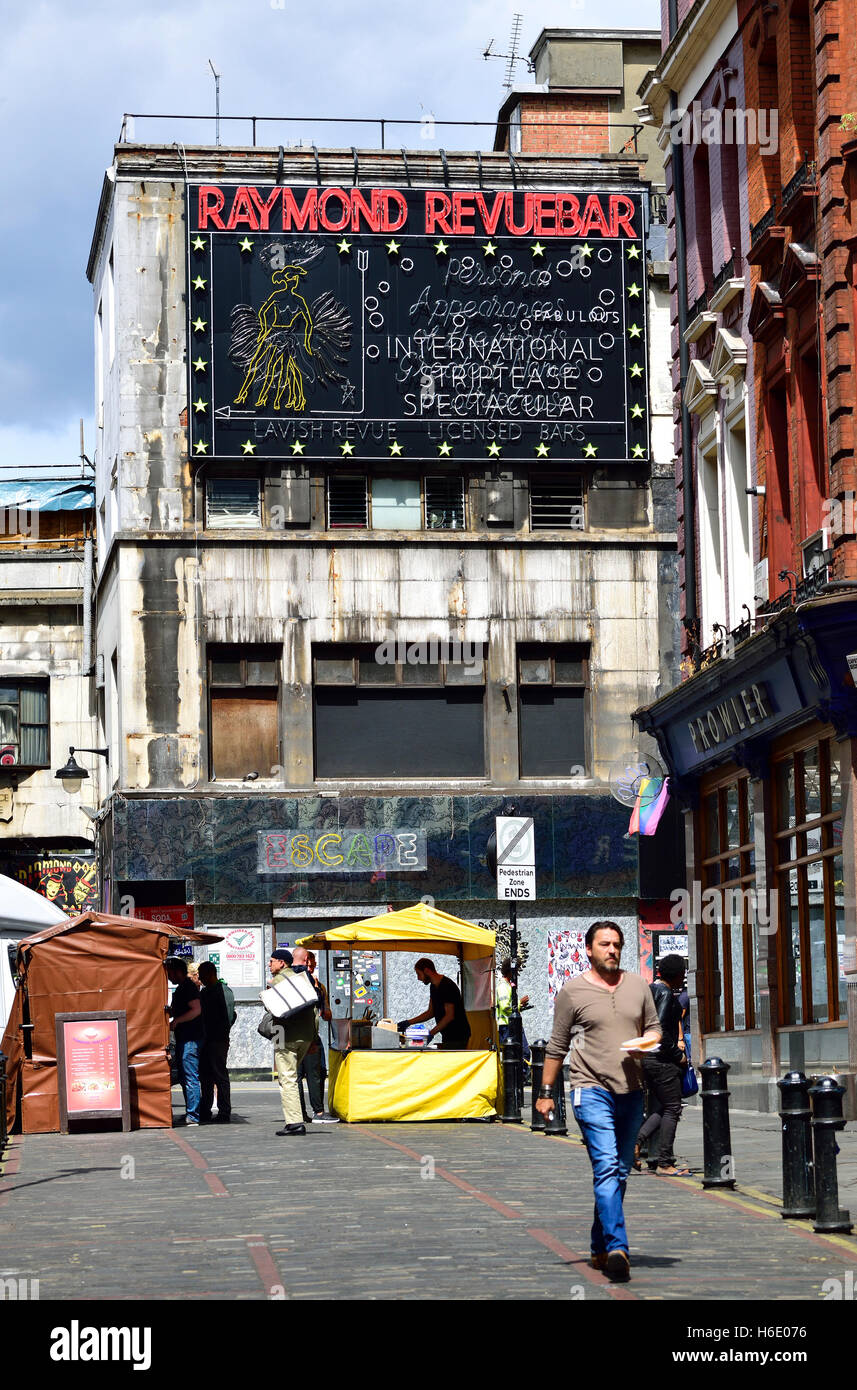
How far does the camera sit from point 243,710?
37.0 meters

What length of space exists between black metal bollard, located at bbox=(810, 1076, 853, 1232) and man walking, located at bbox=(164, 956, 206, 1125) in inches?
486

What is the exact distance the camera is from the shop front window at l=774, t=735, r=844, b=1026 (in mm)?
21828

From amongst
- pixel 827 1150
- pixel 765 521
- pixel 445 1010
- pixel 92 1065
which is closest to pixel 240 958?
pixel 92 1065

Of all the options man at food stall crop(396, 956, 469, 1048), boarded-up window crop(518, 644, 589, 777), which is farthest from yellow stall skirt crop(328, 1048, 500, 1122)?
boarded-up window crop(518, 644, 589, 777)

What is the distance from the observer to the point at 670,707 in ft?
90.5

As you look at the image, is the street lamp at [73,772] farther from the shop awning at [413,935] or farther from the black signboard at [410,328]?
the shop awning at [413,935]

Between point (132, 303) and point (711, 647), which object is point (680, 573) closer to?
point (711, 647)

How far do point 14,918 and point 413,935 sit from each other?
26.3 feet

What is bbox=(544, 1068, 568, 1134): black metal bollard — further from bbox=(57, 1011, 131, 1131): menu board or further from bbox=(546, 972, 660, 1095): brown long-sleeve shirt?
bbox=(546, 972, 660, 1095): brown long-sleeve shirt

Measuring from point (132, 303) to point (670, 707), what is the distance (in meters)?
14.9

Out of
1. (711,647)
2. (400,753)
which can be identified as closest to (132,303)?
(400,753)

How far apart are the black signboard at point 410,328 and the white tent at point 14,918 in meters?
10.00
